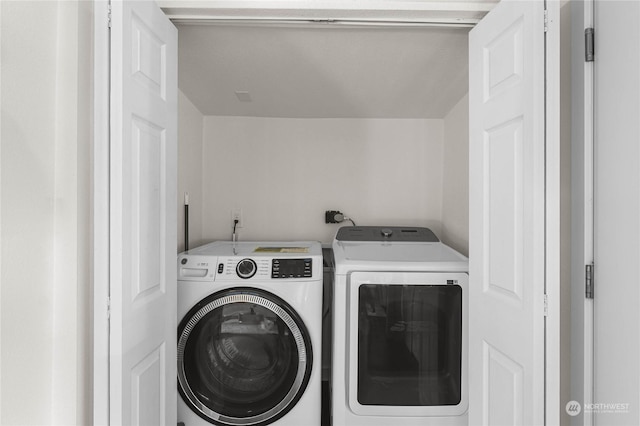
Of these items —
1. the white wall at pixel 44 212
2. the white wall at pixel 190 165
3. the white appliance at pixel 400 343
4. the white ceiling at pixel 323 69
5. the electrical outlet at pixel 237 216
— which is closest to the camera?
the white wall at pixel 44 212

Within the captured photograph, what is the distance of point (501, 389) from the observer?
4.07 ft

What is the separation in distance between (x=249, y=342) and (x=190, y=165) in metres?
1.24

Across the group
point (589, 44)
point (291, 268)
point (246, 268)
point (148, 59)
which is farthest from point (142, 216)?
point (589, 44)

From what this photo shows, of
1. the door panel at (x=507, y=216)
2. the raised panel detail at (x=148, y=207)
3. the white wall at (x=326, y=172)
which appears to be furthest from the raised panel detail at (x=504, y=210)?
the white wall at (x=326, y=172)

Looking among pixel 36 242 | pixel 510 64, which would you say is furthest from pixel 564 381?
pixel 36 242

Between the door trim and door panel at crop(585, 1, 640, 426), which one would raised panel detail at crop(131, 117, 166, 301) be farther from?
door panel at crop(585, 1, 640, 426)

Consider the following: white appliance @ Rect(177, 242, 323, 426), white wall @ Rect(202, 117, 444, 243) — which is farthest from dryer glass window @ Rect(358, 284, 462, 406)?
white wall @ Rect(202, 117, 444, 243)

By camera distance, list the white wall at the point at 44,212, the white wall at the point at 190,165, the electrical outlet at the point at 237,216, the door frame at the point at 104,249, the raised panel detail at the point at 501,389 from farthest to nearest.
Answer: the electrical outlet at the point at 237,216 < the white wall at the point at 190,165 < the raised panel detail at the point at 501,389 < the door frame at the point at 104,249 < the white wall at the point at 44,212

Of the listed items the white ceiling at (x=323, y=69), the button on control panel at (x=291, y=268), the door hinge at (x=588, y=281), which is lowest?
the button on control panel at (x=291, y=268)

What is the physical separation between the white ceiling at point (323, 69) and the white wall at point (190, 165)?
102 millimetres

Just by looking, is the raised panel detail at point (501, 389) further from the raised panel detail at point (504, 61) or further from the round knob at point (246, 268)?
the round knob at point (246, 268)

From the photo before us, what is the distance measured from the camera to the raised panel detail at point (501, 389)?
1152 millimetres

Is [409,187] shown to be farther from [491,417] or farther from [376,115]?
[491,417]

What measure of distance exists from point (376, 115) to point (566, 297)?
6.02 ft
